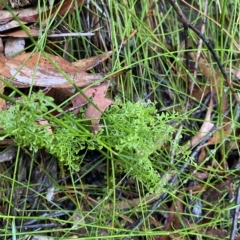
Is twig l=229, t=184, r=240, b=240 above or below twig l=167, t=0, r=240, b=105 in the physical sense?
below

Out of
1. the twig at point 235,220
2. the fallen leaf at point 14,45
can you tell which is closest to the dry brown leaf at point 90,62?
the fallen leaf at point 14,45

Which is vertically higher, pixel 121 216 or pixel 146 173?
pixel 146 173

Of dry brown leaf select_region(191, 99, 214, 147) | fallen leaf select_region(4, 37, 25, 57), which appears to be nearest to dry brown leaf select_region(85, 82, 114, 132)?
fallen leaf select_region(4, 37, 25, 57)

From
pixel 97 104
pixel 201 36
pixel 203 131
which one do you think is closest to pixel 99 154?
pixel 97 104

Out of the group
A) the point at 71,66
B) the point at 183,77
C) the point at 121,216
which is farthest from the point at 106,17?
the point at 121,216

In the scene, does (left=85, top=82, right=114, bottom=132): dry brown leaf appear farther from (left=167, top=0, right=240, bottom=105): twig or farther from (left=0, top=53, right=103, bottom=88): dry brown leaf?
(left=167, top=0, right=240, bottom=105): twig

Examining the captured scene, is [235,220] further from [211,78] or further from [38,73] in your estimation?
[38,73]

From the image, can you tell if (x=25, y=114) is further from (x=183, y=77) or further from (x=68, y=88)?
(x=183, y=77)
